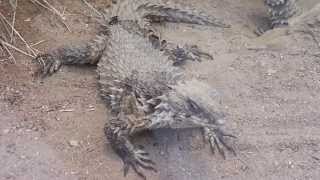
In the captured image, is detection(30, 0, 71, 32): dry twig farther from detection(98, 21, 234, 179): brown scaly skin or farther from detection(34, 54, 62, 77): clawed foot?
detection(98, 21, 234, 179): brown scaly skin

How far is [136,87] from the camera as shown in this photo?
391cm

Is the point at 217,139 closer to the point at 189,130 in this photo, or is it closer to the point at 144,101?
the point at 189,130

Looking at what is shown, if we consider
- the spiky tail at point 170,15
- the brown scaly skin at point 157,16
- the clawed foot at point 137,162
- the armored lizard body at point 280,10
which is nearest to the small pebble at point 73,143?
the clawed foot at point 137,162

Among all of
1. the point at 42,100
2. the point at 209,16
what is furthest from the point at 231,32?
the point at 42,100

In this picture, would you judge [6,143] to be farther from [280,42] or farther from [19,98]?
[280,42]

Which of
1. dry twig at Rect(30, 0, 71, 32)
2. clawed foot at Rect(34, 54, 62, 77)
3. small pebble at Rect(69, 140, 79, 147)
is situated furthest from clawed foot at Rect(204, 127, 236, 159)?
dry twig at Rect(30, 0, 71, 32)

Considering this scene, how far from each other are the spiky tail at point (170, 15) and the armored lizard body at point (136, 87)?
1.04 ft

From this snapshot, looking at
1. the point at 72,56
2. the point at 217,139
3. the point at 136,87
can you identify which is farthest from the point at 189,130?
the point at 72,56

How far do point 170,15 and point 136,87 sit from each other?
1.31 m

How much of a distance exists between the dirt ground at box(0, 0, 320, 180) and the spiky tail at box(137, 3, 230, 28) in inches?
6.4

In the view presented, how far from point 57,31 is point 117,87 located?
3.21ft

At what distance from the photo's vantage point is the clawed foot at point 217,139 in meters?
3.64

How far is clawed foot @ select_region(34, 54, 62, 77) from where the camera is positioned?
14.0ft

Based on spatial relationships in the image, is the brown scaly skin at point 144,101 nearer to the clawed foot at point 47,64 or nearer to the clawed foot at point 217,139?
the clawed foot at point 217,139
